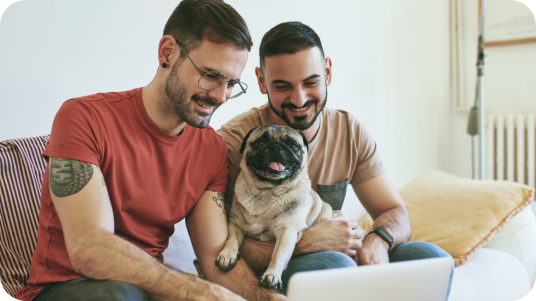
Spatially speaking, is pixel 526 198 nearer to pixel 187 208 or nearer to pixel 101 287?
pixel 187 208

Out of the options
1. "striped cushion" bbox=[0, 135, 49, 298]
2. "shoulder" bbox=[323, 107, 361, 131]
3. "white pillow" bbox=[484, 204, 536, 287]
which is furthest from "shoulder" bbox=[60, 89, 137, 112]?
"white pillow" bbox=[484, 204, 536, 287]

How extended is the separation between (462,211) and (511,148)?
197 cm

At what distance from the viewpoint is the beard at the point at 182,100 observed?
4.07 ft

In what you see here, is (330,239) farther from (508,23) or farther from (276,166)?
(508,23)

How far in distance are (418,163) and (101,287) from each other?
3.64 m

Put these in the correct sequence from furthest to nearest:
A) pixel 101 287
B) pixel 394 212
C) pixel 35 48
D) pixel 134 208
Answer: pixel 394 212, pixel 35 48, pixel 134 208, pixel 101 287

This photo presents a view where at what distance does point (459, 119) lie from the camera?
4.21m

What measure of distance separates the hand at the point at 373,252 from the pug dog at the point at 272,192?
Answer: 0.22 m

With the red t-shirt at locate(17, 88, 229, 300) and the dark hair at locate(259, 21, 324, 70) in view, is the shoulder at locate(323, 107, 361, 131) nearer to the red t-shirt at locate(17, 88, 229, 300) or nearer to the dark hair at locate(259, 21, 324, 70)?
the dark hair at locate(259, 21, 324, 70)

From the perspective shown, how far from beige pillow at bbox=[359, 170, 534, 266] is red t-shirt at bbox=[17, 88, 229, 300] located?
1427mm

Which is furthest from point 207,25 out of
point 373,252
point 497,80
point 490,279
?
point 497,80

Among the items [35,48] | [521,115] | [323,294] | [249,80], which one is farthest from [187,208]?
[521,115]

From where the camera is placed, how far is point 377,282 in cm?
80

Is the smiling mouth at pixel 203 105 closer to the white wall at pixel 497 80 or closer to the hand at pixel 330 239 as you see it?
the hand at pixel 330 239
